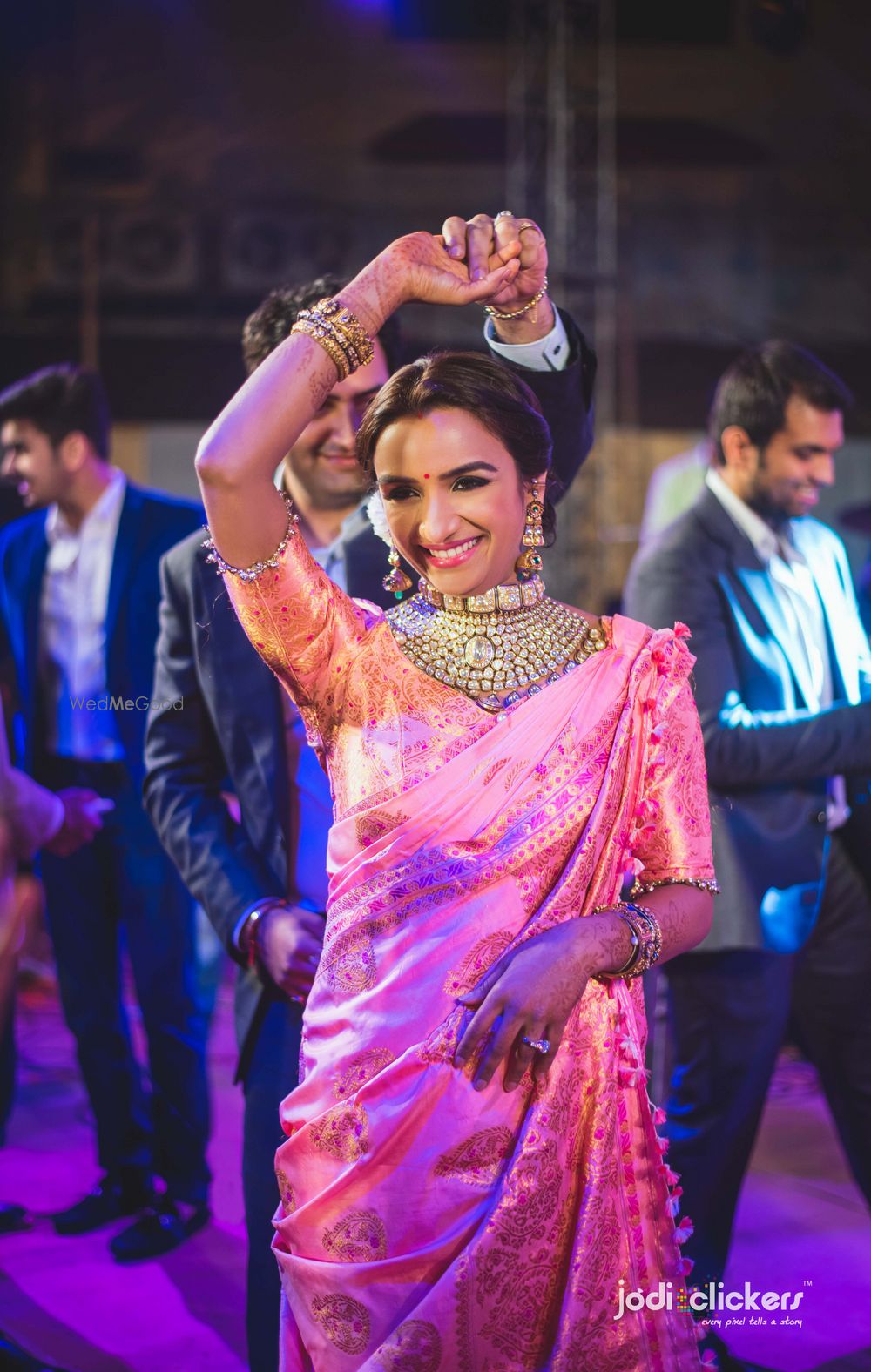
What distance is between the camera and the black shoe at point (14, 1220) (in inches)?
121

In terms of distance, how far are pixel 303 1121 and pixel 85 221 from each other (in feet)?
27.5

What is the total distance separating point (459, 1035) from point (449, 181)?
361 inches

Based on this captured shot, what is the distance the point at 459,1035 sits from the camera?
142 centimetres

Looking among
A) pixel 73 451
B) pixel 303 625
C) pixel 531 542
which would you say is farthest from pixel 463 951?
pixel 73 451

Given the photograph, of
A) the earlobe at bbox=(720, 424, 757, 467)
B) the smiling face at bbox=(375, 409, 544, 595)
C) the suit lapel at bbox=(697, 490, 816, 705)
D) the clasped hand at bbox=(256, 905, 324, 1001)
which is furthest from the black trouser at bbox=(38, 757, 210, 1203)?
the smiling face at bbox=(375, 409, 544, 595)

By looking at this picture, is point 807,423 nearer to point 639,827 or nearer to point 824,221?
point 639,827

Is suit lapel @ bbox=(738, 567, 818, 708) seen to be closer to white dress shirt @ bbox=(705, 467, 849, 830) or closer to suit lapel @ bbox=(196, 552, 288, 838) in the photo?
white dress shirt @ bbox=(705, 467, 849, 830)

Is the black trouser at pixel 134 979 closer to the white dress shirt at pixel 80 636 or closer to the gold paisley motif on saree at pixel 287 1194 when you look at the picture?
the white dress shirt at pixel 80 636

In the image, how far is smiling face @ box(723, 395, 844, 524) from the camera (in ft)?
9.21

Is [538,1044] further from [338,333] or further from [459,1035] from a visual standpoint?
[338,333]

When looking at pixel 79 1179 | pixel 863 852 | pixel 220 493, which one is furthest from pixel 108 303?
pixel 220 493

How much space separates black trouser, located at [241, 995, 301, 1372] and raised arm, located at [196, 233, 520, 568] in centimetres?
86

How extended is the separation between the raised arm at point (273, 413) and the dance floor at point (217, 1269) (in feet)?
5.64

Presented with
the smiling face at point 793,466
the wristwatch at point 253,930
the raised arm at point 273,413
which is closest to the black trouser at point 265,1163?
the wristwatch at point 253,930
